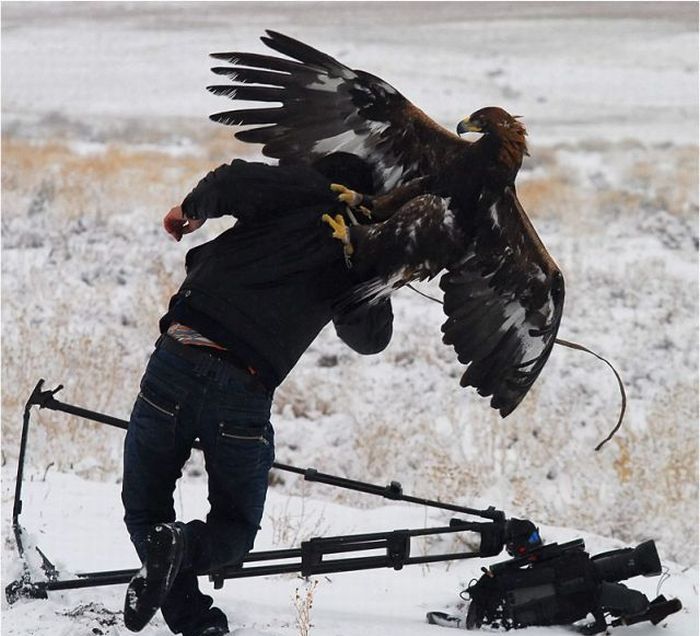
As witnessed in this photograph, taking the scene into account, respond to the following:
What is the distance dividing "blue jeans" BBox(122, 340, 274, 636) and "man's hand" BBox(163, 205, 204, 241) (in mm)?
334

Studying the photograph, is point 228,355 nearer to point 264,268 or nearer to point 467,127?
point 264,268

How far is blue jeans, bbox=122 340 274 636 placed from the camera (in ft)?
9.60

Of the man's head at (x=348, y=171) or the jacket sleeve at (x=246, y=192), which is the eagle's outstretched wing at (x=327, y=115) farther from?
the jacket sleeve at (x=246, y=192)

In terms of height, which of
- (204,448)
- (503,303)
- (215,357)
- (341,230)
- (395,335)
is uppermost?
(395,335)

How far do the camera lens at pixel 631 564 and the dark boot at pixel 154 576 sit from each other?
5.30 feet

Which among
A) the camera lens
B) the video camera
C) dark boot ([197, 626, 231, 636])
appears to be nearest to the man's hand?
dark boot ([197, 626, 231, 636])

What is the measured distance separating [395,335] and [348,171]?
5668 millimetres

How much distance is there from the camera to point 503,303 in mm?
3363

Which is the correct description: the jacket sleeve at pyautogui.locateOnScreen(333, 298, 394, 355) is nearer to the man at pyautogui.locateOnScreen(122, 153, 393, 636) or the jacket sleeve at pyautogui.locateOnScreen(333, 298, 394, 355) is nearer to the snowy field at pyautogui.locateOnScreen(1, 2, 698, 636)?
the man at pyautogui.locateOnScreen(122, 153, 393, 636)

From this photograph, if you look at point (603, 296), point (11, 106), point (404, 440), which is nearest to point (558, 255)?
point (603, 296)

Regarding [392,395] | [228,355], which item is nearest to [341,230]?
[228,355]

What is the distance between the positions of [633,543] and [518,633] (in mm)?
2523

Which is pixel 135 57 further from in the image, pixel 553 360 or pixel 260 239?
pixel 260 239

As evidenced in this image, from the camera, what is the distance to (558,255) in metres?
11.2
